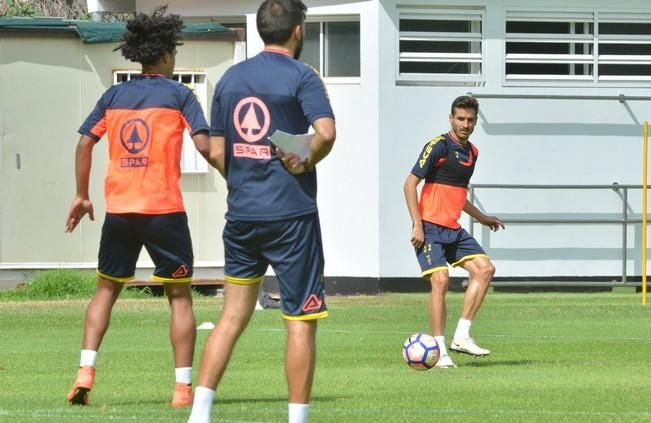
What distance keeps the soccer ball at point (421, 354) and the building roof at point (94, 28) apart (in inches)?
459

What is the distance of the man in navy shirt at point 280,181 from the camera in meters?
7.30

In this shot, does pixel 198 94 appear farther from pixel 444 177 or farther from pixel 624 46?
pixel 444 177

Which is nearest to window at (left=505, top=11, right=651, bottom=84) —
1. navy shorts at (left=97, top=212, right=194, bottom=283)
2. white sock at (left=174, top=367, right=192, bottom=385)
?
navy shorts at (left=97, top=212, right=194, bottom=283)

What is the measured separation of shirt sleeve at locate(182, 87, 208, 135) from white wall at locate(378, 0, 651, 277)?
Result: 1283 cm

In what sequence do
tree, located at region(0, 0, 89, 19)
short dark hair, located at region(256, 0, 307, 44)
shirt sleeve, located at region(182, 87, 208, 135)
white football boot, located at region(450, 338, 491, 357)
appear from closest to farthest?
short dark hair, located at region(256, 0, 307, 44), shirt sleeve, located at region(182, 87, 208, 135), white football boot, located at region(450, 338, 491, 357), tree, located at region(0, 0, 89, 19)

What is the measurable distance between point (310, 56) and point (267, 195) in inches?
585

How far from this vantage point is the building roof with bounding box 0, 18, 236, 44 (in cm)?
2194

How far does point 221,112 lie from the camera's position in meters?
7.52

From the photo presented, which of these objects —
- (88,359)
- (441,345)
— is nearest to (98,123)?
(88,359)

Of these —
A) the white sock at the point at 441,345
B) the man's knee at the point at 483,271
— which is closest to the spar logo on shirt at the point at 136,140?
the white sock at the point at 441,345

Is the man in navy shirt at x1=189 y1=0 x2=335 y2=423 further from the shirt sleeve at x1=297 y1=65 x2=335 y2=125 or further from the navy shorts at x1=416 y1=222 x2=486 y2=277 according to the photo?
the navy shorts at x1=416 y1=222 x2=486 y2=277

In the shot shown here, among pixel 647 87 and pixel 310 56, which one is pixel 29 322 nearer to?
pixel 310 56

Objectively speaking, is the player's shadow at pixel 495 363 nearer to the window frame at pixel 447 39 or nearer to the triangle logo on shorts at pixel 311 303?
the triangle logo on shorts at pixel 311 303

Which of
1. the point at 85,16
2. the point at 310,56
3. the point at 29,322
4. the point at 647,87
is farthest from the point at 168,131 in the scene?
the point at 85,16
